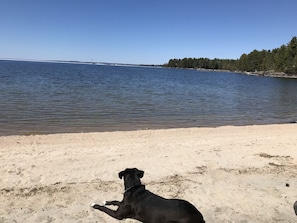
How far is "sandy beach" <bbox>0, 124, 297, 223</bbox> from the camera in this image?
5750mm

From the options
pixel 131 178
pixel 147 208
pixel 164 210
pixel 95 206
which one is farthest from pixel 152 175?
pixel 164 210

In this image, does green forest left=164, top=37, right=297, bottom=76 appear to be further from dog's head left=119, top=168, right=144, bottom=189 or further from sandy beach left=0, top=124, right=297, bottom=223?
dog's head left=119, top=168, right=144, bottom=189

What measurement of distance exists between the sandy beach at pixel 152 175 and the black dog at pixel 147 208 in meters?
0.29

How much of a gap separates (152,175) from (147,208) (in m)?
2.45

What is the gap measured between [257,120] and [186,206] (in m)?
17.6

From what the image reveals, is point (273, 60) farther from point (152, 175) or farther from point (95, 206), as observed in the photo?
point (95, 206)

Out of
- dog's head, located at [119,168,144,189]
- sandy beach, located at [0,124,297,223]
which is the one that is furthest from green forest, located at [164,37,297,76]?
dog's head, located at [119,168,144,189]

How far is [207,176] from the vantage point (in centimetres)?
759

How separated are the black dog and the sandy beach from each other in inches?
11.4

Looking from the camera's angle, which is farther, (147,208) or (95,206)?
(95,206)

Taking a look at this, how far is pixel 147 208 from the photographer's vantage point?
5.15m

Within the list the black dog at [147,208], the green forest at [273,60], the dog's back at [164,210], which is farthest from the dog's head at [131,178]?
the green forest at [273,60]

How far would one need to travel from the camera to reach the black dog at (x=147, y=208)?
15.8ft

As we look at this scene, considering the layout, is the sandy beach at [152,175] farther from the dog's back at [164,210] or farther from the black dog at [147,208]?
the dog's back at [164,210]
